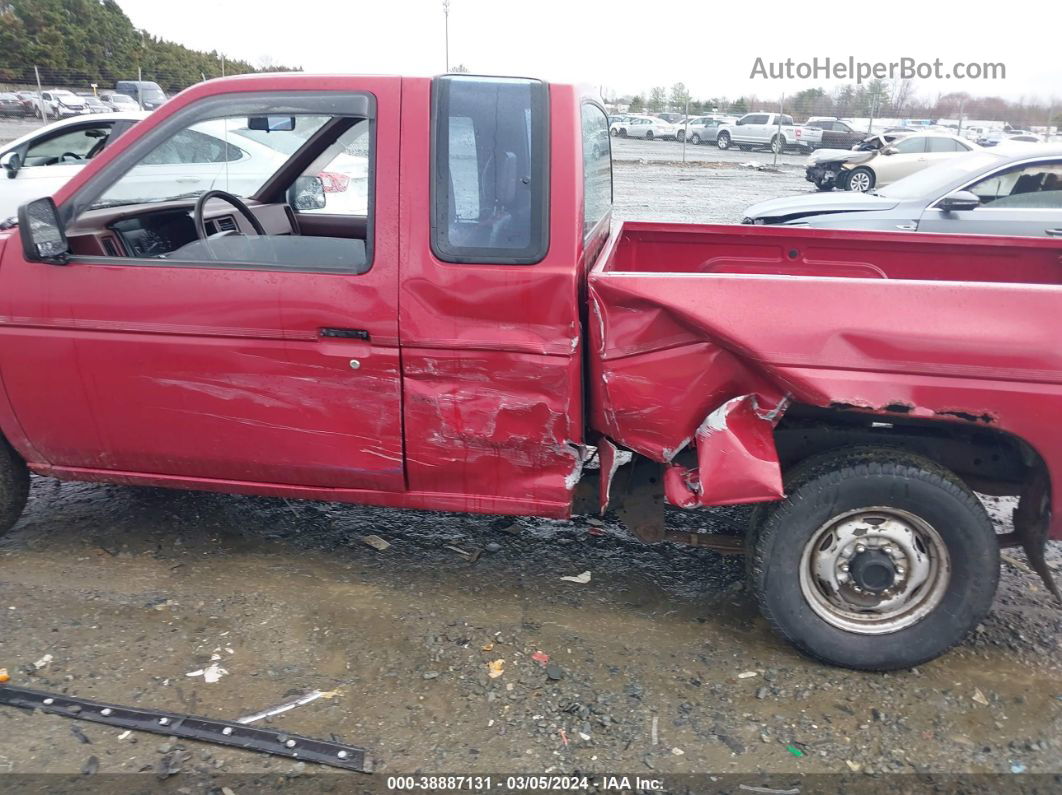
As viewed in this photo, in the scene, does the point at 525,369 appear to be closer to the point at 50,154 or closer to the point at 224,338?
the point at 224,338

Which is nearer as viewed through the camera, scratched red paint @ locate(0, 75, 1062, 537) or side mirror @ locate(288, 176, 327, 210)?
scratched red paint @ locate(0, 75, 1062, 537)

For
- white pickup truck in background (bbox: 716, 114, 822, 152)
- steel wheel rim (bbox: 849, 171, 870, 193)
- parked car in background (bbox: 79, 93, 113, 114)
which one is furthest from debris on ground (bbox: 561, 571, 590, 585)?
white pickup truck in background (bbox: 716, 114, 822, 152)

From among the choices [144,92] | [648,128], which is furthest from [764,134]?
[144,92]

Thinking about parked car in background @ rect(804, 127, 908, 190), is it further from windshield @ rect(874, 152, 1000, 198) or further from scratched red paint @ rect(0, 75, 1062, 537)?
scratched red paint @ rect(0, 75, 1062, 537)

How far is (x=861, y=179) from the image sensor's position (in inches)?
757

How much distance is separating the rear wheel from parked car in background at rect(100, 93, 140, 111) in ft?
76.4

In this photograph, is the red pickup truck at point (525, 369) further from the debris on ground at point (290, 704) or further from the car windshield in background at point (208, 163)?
the debris on ground at point (290, 704)

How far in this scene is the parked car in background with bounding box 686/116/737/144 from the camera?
35.4 metres

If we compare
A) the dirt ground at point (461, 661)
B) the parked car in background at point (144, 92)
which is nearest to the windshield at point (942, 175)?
the dirt ground at point (461, 661)

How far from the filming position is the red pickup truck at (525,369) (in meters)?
2.75

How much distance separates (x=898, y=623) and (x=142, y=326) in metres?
3.11

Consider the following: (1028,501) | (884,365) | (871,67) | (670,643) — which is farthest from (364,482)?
(871,67)

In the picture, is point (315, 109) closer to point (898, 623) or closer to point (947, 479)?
point (947, 479)

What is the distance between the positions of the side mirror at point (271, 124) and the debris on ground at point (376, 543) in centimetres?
193
